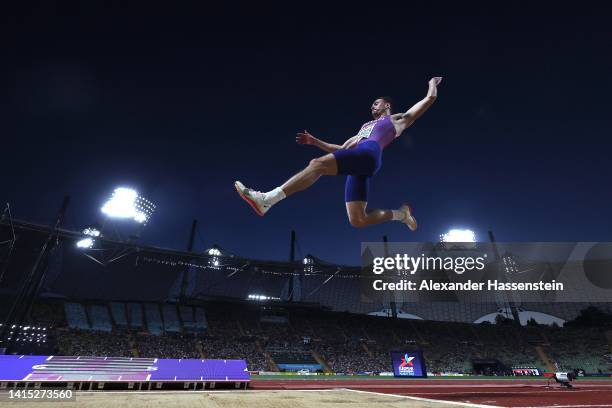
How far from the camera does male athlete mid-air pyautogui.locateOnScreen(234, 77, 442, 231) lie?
219 inches

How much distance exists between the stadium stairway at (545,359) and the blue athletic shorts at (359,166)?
50.2 metres

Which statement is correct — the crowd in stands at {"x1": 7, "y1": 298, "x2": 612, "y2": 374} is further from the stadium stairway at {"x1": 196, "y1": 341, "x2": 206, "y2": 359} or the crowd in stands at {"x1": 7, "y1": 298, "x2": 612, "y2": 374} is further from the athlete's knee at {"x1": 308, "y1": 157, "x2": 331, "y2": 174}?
the athlete's knee at {"x1": 308, "y1": 157, "x2": 331, "y2": 174}

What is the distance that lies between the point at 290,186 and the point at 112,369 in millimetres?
15896

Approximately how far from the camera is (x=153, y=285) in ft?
146

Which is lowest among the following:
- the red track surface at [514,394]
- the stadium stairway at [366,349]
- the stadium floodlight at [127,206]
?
the red track surface at [514,394]

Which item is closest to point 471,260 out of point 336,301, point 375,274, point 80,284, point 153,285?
point 375,274

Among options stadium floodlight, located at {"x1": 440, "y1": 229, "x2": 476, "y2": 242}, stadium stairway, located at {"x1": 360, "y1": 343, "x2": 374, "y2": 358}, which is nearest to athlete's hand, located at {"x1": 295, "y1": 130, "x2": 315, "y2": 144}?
stadium stairway, located at {"x1": 360, "y1": 343, "x2": 374, "y2": 358}

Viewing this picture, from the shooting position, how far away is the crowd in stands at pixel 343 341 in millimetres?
36375

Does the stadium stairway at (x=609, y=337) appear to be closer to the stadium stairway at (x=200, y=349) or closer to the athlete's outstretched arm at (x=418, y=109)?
the stadium stairway at (x=200, y=349)

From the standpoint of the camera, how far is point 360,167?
19.2 ft

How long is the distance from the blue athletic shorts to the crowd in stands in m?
35.2

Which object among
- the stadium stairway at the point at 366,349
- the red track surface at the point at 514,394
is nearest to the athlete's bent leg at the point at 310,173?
the red track surface at the point at 514,394

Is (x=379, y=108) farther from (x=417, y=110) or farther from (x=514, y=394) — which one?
(x=514, y=394)

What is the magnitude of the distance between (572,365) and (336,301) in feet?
99.8
